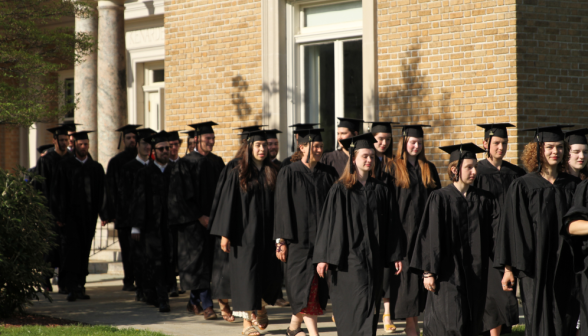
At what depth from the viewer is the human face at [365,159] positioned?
20.9 feet

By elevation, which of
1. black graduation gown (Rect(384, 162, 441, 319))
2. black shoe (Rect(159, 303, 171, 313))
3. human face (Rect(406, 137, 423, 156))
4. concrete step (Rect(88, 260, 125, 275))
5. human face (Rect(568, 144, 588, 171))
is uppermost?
human face (Rect(406, 137, 423, 156))

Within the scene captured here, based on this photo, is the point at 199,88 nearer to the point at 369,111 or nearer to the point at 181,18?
the point at 181,18

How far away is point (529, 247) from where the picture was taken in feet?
20.0

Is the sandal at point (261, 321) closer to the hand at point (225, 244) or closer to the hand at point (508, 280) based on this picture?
the hand at point (225, 244)

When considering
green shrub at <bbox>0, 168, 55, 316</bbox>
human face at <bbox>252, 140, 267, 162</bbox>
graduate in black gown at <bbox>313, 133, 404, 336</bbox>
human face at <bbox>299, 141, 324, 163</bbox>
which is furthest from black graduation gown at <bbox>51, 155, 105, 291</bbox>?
graduate in black gown at <bbox>313, 133, 404, 336</bbox>

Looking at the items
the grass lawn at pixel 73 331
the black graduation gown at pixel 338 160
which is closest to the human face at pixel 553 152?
the black graduation gown at pixel 338 160

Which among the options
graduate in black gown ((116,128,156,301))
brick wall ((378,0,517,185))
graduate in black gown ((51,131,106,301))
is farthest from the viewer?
graduate in black gown ((51,131,106,301))

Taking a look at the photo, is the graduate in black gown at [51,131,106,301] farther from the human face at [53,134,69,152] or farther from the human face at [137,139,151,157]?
the human face at [137,139,151,157]

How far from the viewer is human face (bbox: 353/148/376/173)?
6363mm

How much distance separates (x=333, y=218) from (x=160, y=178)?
12.1 feet

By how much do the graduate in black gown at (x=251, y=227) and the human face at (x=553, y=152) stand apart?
2.89 metres

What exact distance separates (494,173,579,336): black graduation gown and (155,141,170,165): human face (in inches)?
184

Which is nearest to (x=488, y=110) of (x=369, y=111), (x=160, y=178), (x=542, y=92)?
(x=542, y=92)

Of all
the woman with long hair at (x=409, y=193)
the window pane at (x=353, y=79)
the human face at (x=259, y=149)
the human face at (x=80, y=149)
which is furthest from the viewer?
the window pane at (x=353, y=79)
